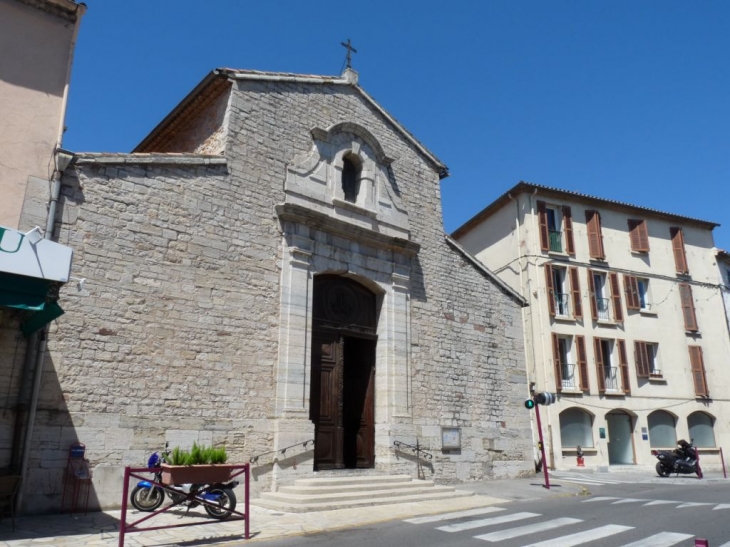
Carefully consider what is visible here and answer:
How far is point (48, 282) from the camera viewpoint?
21.4 ft

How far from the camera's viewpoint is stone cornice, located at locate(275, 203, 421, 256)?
10656 mm

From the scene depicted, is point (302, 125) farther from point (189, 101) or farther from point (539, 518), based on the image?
point (539, 518)

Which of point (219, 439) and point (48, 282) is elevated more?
point (48, 282)

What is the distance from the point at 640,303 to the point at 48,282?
1885 centimetres

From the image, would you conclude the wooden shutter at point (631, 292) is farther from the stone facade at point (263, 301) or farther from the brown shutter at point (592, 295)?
the stone facade at point (263, 301)

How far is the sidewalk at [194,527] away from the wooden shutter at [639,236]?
1384 cm

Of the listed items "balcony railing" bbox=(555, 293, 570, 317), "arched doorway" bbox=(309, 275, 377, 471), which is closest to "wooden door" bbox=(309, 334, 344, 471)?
"arched doorway" bbox=(309, 275, 377, 471)

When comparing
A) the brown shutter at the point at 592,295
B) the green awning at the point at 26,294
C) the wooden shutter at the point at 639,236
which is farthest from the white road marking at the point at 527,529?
the wooden shutter at the point at 639,236

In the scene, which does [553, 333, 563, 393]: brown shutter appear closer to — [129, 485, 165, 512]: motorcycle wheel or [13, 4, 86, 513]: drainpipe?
[129, 485, 165, 512]: motorcycle wheel

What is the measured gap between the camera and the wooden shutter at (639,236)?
2035 cm

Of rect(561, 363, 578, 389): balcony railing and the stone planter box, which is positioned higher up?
rect(561, 363, 578, 389): balcony railing

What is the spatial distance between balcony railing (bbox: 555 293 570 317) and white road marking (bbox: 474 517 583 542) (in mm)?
11464

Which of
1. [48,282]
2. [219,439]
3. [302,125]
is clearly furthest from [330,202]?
[48,282]

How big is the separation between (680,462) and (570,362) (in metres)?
4.04
